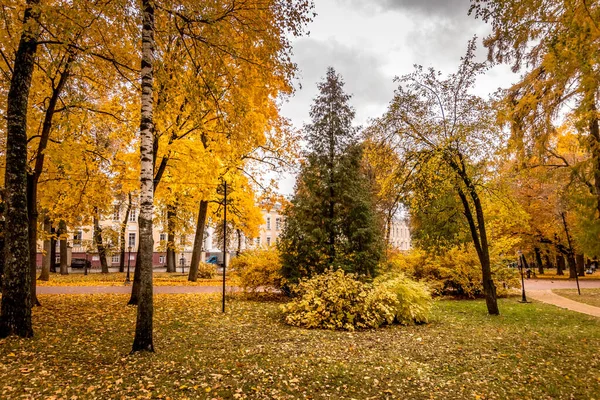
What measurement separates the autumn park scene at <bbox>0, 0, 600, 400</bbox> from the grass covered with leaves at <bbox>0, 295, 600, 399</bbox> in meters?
0.04

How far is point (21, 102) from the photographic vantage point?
6.38m

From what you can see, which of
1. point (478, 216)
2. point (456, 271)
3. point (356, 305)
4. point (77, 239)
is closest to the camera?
point (356, 305)

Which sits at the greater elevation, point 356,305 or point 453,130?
Result: point 453,130

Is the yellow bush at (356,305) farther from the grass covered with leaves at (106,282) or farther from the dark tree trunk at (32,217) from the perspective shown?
the grass covered with leaves at (106,282)

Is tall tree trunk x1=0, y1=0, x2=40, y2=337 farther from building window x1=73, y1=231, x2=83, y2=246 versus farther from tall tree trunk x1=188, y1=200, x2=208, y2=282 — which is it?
building window x1=73, y1=231, x2=83, y2=246

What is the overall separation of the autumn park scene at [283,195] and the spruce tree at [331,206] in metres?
0.08

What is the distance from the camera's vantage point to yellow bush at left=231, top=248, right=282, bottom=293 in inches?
516

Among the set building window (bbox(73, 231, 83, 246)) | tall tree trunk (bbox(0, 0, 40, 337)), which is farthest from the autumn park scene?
building window (bbox(73, 231, 83, 246))

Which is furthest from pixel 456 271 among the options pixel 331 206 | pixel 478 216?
pixel 331 206

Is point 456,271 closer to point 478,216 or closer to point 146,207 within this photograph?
point 478,216

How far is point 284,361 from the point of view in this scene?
5438 mm

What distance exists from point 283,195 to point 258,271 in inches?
185

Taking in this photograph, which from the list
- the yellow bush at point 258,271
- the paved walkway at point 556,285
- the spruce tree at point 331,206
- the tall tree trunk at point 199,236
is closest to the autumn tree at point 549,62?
the spruce tree at point 331,206

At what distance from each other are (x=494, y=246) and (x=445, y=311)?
5.65 m
